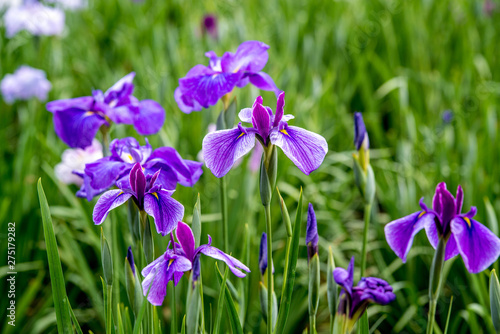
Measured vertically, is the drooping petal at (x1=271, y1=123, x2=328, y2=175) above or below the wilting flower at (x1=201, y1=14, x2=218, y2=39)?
below

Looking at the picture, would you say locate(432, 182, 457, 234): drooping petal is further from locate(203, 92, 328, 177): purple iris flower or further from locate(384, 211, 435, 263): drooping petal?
locate(203, 92, 328, 177): purple iris flower

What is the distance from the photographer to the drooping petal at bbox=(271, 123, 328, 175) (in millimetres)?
811

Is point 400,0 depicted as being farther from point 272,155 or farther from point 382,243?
point 272,155

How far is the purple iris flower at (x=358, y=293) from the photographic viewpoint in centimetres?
90

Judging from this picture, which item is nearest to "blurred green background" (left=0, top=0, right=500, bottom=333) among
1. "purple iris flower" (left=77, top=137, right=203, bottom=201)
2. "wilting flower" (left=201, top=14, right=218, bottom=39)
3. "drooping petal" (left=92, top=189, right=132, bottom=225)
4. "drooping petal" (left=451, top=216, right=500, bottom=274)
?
"wilting flower" (left=201, top=14, right=218, bottom=39)

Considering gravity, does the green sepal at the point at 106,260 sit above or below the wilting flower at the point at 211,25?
below

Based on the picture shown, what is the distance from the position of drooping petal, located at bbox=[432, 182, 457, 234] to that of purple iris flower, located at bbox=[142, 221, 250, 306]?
0.35 metres

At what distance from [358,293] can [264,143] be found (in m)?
0.34

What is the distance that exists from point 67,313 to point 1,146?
1.65 m

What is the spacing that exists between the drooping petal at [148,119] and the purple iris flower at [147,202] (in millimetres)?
347

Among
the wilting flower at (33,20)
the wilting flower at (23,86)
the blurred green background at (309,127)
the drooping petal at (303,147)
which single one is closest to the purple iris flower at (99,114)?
the blurred green background at (309,127)

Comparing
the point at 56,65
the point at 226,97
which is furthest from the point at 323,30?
the point at 226,97

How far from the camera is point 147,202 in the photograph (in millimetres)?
846

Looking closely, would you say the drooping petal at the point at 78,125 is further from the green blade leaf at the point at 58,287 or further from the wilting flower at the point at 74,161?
the wilting flower at the point at 74,161
